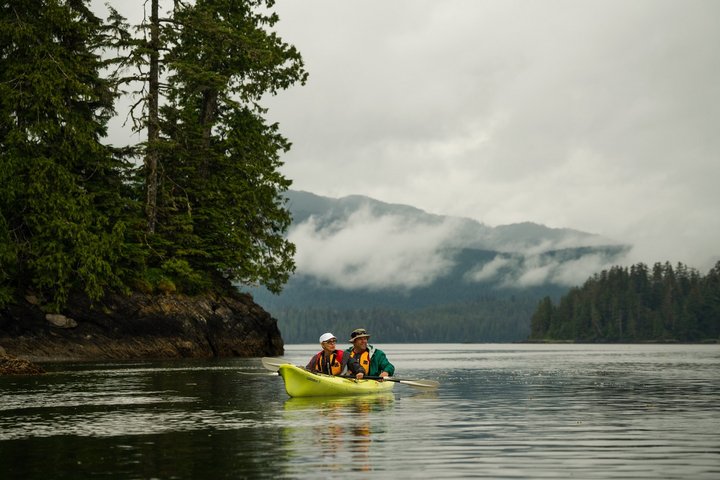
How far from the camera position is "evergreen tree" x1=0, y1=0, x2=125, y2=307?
46.9m

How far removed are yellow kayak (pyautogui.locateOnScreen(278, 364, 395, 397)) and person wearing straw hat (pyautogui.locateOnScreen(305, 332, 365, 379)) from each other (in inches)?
15.4

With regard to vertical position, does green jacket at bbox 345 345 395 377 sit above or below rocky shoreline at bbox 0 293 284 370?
below

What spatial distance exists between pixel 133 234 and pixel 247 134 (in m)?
11.6

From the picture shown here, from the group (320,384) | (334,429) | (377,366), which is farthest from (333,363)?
(334,429)

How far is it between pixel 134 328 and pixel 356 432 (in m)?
37.9

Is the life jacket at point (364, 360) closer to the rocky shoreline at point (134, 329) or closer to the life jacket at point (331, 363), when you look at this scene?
the life jacket at point (331, 363)

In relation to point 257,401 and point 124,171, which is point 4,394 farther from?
point 124,171

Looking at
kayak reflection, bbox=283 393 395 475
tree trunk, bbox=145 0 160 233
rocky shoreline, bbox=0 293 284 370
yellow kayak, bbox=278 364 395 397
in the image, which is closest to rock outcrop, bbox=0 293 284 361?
rocky shoreline, bbox=0 293 284 370

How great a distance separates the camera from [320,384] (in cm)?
2700

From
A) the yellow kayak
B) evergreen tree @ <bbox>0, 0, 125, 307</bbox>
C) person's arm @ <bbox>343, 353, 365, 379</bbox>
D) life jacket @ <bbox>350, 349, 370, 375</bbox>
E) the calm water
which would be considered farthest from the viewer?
evergreen tree @ <bbox>0, 0, 125, 307</bbox>

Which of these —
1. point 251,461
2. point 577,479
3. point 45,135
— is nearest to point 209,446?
point 251,461

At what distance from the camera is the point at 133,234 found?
179 feet

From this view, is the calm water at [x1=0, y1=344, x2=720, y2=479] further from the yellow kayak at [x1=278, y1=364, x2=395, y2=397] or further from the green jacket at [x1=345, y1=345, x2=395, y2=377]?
the green jacket at [x1=345, y1=345, x2=395, y2=377]

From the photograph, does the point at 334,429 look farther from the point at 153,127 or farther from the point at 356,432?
the point at 153,127
